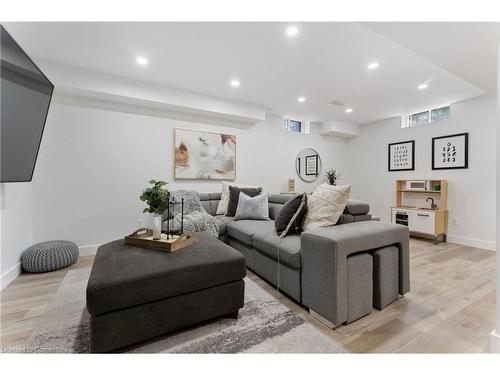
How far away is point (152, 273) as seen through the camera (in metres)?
1.30

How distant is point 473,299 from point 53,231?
15.4ft

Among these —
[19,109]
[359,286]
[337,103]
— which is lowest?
[359,286]

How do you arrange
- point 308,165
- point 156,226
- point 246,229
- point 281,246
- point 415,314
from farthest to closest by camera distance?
point 308,165 < point 246,229 < point 281,246 < point 156,226 < point 415,314

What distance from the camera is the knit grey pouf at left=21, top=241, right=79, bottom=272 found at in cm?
238

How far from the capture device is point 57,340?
1.37 meters

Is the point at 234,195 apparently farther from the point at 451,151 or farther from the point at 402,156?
the point at 451,151

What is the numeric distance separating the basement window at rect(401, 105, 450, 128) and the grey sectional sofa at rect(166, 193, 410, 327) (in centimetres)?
338

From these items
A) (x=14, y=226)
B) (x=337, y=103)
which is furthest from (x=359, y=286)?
(x=14, y=226)

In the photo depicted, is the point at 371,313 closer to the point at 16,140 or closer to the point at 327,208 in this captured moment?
the point at 327,208

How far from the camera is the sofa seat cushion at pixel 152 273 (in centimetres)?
117

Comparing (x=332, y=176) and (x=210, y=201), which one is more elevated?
(x=332, y=176)

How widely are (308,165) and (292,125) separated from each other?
987mm
